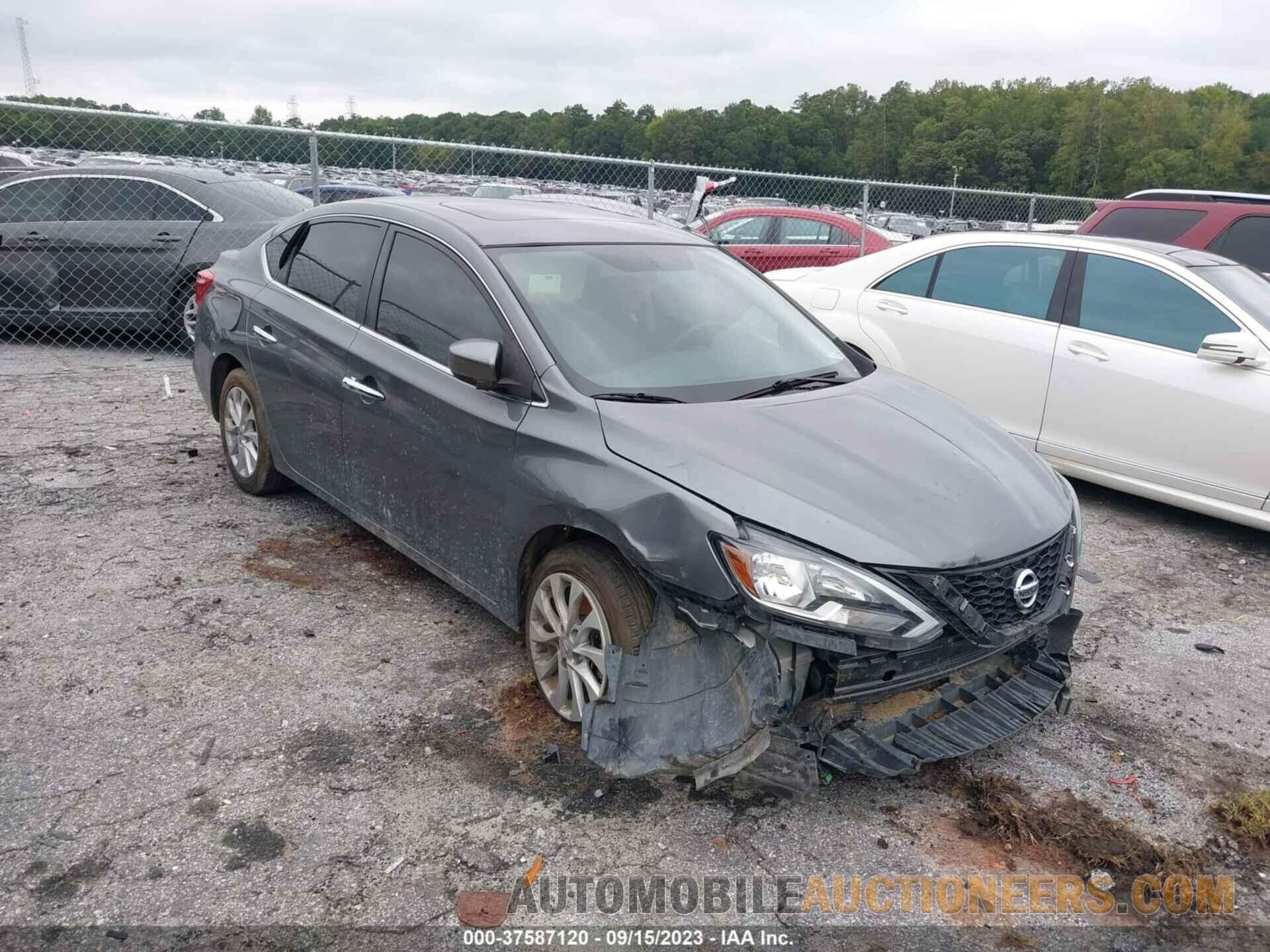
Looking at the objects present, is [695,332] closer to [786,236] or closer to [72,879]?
[72,879]

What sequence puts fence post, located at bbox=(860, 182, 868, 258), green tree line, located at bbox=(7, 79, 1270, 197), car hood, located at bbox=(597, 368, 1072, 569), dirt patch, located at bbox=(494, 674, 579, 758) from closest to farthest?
car hood, located at bbox=(597, 368, 1072, 569)
dirt patch, located at bbox=(494, 674, 579, 758)
fence post, located at bbox=(860, 182, 868, 258)
green tree line, located at bbox=(7, 79, 1270, 197)

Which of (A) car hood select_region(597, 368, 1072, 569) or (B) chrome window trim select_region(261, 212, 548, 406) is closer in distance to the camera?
(A) car hood select_region(597, 368, 1072, 569)

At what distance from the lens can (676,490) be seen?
10.1ft

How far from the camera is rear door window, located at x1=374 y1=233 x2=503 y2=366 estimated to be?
12.7ft

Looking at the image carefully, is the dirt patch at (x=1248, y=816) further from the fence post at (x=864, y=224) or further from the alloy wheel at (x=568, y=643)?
the fence post at (x=864, y=224)

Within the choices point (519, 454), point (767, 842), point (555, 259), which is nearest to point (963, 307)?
point (555, 259)

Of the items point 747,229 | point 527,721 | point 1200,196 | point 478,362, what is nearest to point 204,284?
point 478,362

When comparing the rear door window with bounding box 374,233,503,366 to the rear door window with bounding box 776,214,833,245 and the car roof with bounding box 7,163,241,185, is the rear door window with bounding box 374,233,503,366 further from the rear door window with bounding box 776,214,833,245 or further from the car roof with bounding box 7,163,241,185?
the rear door window with bounding box 776,214,833,245

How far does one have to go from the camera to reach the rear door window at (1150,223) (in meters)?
8.65

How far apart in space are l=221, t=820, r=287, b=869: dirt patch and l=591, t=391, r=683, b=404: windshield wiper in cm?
166

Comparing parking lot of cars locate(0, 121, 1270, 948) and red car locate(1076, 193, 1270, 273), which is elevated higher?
red car locate(1076, 193, 1270, 273)

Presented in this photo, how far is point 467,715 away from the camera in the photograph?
3604 millimetres

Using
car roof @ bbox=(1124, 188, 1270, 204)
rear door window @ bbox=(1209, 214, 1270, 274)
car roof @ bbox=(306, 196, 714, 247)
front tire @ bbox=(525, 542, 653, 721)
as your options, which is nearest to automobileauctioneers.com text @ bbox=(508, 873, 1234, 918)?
front tire @ bbox=(525, 542, 653, 721)

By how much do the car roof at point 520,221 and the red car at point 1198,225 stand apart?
505cm
